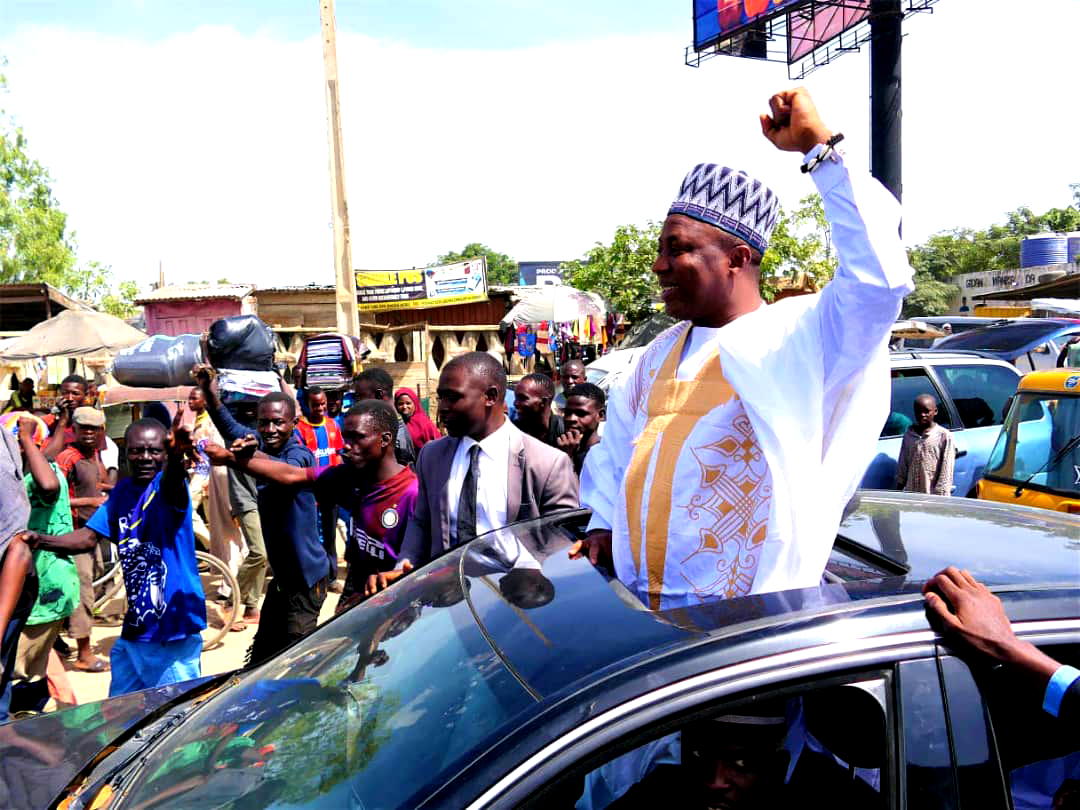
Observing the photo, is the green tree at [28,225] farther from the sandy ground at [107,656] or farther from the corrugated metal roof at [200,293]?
the sandy ground at [107,656]

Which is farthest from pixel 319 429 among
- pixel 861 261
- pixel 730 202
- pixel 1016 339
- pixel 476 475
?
pixel 1016 339

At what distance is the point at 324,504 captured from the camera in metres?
4.21

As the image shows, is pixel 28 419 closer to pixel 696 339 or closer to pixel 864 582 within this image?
pixel 696 339

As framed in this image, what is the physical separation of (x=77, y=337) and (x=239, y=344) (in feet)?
19.2

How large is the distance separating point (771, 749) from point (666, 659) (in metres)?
0.31

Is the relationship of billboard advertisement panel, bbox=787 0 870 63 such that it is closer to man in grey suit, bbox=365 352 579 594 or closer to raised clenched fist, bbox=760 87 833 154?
man in grey suit, bbox=365 352 579 594

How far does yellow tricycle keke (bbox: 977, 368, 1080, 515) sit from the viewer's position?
532 centimetres

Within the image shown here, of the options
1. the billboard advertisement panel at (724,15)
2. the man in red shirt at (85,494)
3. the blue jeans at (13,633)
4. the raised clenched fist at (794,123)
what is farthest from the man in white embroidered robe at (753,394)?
the billboard advertisement panel at (724,15)

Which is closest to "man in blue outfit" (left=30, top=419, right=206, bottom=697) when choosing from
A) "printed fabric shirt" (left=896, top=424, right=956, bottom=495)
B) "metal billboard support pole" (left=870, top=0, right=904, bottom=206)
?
"printed fabric shirt" (left=896, top=424, right=956, bottom=495)

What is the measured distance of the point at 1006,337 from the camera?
423 inches

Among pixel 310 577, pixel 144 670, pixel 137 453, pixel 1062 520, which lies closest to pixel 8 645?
pixel 144 670

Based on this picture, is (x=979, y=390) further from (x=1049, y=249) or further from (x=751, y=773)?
(x=1049, y=249)

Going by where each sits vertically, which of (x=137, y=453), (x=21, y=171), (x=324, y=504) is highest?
(x=21, y=171)

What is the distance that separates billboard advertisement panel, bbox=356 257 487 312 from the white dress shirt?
1521cm
